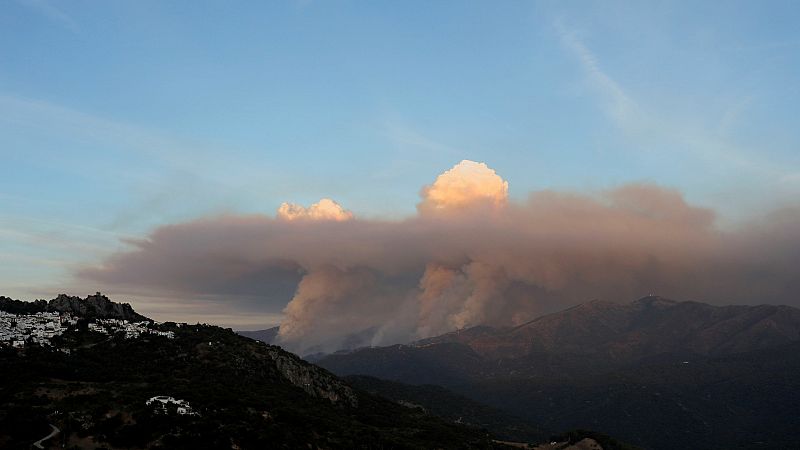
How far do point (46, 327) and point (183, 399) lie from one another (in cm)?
7633

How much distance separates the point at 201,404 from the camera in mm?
104750

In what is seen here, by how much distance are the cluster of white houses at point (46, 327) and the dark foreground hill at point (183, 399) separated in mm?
3411

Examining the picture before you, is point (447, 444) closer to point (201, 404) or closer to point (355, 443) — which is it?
point (355, 443)

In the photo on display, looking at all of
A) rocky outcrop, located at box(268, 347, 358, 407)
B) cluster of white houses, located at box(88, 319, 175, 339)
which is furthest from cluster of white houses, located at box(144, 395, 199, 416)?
rocky outcrop, located at box(268, 347, 358, 407)

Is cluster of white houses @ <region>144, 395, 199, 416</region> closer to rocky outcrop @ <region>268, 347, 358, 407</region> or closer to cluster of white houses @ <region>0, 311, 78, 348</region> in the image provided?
cluster of white houses @ <region>0, 311, 78, 348</region>

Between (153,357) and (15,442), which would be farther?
(153,357)

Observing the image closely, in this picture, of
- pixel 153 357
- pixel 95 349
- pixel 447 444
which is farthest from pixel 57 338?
pixel 447 444

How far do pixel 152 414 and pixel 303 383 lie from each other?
81.0 meters

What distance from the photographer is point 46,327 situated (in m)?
155

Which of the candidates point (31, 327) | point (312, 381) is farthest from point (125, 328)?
point (312, 381)

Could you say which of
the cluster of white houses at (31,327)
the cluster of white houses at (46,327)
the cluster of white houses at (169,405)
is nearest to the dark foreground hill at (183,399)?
the cluster of white houses at (169,405)

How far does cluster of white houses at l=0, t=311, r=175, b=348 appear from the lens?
13881 cm

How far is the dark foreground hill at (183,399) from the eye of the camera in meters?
87.4

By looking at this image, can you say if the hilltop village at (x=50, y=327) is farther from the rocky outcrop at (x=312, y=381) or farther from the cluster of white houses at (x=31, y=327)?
the rocky outcrop at (x=312, y=381)
